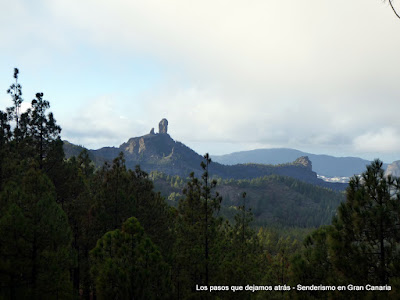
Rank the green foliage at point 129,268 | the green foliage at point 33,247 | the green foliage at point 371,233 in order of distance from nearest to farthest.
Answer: the green foliage at point 371,233
the green foliage at point 129,268
the green foliage at point 33,247

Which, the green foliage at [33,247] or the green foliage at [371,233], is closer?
the green foliage at [371,233]

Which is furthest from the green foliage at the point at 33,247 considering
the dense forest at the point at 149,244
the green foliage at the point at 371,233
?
the green foliage at the point at 371,233

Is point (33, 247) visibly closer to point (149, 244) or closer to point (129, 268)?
point (129, 268)

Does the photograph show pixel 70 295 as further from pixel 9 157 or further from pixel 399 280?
pixel 399 280

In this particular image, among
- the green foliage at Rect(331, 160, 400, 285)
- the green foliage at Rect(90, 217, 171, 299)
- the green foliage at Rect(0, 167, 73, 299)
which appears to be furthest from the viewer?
the green foliage at Rect(0, 167, 73, 299)

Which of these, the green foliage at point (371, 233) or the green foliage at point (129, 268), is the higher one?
the green foliage at point (371, 233)

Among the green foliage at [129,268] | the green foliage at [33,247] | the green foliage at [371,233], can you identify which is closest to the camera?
the green foliage at [371,233]

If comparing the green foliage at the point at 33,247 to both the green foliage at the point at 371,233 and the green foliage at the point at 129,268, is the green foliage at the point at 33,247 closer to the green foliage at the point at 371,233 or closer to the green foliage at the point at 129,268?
the green foliage at the point at 129,268

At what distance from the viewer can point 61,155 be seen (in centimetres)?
2670

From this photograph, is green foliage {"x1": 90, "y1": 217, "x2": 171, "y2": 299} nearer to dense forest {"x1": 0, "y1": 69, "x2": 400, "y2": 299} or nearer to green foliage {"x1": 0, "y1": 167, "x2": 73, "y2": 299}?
dense forest {"x1": 0, "y1": 69, "x2": 400, "y2": 299}

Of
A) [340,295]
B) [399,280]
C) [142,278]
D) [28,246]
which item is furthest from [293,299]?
[28,246]

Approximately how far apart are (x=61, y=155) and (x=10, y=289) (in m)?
13.4

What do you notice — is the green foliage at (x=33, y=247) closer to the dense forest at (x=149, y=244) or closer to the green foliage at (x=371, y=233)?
the dense forest at (x=149, y=244)

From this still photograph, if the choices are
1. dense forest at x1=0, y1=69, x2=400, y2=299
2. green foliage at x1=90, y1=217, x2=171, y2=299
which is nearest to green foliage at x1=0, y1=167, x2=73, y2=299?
dense forest at x1=0, y1=69, x2=400, y2=299
